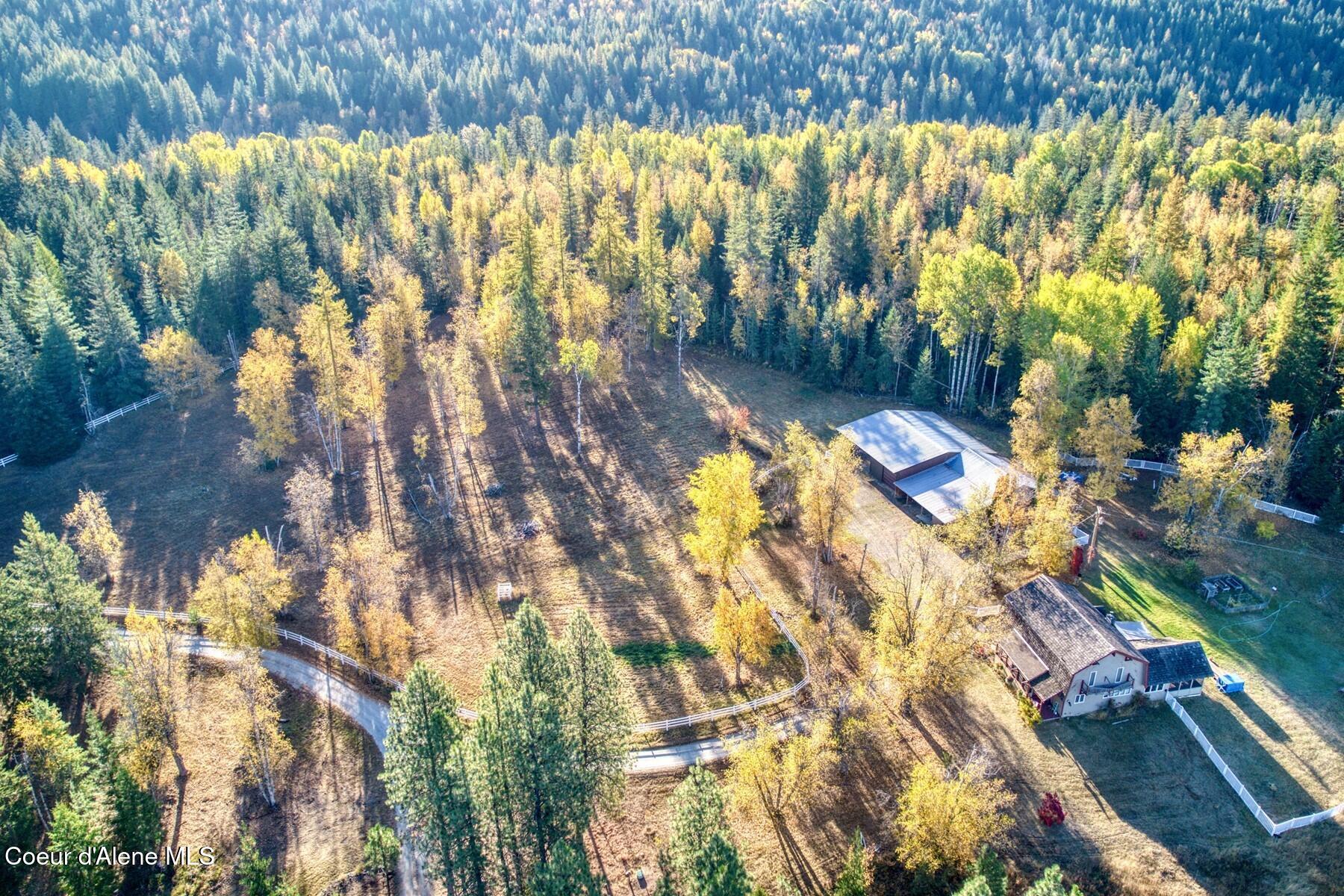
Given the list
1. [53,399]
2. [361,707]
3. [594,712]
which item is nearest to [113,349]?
[53,399]

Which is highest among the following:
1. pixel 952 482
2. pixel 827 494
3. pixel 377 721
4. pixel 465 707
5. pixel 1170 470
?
pixel 827 494

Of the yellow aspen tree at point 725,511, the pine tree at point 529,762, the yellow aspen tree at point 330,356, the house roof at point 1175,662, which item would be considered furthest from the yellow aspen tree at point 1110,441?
the yellow aspen tree at point 330,356

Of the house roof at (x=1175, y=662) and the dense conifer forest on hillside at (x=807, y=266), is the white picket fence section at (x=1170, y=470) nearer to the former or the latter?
the dense conifer forest on hillside at (x=807, y=266)

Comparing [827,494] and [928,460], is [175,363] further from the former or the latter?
[928,460]

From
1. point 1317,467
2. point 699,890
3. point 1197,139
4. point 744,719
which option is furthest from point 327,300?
point 1197,139

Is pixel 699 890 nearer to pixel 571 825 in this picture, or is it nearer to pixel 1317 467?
pixel 571 825

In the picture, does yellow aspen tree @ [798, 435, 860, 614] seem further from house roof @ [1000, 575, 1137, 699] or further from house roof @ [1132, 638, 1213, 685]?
house roof @ [1132, 638, 1213, 685]

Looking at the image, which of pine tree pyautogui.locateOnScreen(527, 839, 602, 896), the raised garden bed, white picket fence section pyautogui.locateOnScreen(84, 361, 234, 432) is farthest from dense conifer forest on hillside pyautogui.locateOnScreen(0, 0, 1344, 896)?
white picket fence section pyautogui.locateOnScreen(84, 361, 234, 432)
